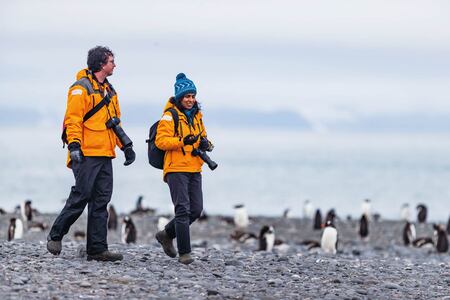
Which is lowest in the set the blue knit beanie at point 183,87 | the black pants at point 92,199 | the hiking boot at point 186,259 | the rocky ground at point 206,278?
the rocky ground at point 206,278

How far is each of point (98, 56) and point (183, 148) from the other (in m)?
1.28

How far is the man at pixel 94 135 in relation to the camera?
955 centimetres

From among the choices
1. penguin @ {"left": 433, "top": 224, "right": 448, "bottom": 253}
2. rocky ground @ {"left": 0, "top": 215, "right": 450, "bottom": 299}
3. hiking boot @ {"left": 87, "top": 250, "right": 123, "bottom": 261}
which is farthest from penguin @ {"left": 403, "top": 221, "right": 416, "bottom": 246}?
hiking boot @ {"left": 87, "top": 250, "right": 123, "bottom": 261}

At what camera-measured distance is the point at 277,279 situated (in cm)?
1020

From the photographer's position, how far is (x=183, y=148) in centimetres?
991

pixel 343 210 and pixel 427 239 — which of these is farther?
pixel 343 210

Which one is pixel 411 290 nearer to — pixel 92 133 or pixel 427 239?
pixel 92 133

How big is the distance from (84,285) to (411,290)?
3710mm

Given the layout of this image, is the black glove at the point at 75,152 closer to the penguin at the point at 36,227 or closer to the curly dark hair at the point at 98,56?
the curly dark hair at the point at 98,56

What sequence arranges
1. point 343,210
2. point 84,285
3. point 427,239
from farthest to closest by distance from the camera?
point 343,210
point 427,239
point 84,285

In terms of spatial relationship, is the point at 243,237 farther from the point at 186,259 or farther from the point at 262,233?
the point at 186,259

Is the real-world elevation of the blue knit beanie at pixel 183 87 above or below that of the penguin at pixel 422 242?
above

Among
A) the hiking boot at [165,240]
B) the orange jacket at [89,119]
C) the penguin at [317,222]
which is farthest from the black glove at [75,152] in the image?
the penguin at [317,222]

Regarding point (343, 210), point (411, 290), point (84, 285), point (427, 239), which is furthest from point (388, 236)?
point (343, 210)
